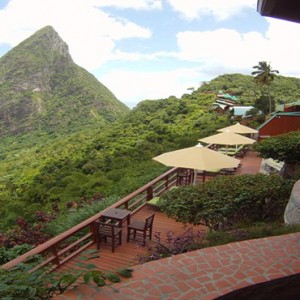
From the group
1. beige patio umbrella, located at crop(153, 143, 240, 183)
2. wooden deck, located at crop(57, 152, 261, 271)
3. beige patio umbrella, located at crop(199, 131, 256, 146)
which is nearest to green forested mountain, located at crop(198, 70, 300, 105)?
beige patio umbrella, located at crop(199, 131, 256, 146)

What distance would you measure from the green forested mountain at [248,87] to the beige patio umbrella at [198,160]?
112ft

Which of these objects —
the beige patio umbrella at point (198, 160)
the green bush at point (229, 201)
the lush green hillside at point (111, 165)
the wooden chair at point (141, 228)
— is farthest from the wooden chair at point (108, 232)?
the lush green hillside at point (111, 165)

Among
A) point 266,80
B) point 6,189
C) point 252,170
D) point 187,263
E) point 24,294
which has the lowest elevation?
point 6,189

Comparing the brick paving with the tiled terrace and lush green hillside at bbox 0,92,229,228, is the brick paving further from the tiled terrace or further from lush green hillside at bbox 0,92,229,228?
lush green hillside at bbox 0,92,229,228

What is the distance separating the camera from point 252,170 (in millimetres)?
12273

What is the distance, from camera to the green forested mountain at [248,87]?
45.2 metres

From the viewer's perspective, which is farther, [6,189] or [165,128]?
[165,128]

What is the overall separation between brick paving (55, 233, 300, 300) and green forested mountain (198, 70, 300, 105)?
38308 millimetres

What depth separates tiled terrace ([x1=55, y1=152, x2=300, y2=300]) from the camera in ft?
8.51

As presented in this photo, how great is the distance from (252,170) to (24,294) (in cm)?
1116

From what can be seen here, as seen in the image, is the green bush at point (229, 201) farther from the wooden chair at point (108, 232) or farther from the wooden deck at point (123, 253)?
the wooden chair at point (108, 232)

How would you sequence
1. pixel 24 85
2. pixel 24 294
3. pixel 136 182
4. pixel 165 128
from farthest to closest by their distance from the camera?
1. pixel 24 85
2. pixel 165 128
3. pixel 136 182
4. pixel 24 294

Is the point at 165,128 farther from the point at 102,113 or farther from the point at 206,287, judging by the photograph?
the point at 102,113

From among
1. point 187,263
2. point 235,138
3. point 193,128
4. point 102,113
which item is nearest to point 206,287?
point 187,263
